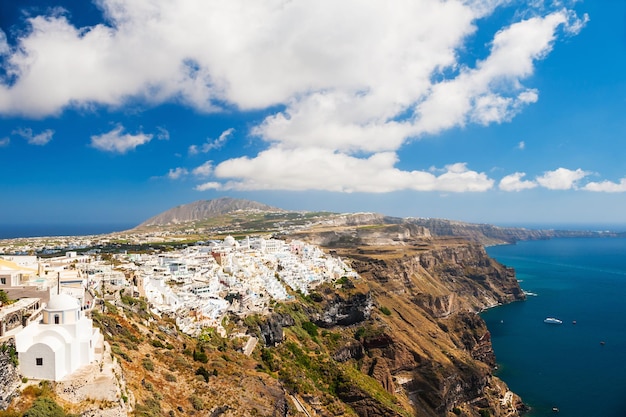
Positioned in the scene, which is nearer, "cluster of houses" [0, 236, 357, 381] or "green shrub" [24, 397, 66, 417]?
"green shrub" [24, 397, 66, 417]

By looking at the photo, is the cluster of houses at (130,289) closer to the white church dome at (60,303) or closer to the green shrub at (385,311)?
the white church dome at (60,303)

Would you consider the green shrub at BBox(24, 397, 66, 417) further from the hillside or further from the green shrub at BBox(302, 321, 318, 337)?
the green shrub at BBox(302, 321, 318, 337)

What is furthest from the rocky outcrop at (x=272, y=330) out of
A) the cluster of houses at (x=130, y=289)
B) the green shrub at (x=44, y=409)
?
the green shrub at (x=44, y=409)

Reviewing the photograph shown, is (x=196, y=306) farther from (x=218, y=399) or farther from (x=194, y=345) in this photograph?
(x=218, y=399)

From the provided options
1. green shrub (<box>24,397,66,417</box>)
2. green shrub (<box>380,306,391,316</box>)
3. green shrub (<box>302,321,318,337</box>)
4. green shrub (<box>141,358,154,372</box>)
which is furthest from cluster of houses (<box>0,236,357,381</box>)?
green shrub (<box>380,306,391,316</box>)

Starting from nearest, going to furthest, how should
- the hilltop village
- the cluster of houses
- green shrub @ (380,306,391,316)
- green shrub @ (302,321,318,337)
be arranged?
the cluster of houses
the hilltop village
green shrub @ (302,321,318,337)
green shrub @ (380,306,391,316)

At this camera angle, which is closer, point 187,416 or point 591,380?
point 187,416

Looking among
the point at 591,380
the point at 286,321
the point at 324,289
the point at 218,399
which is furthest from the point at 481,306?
the point at 218,399
